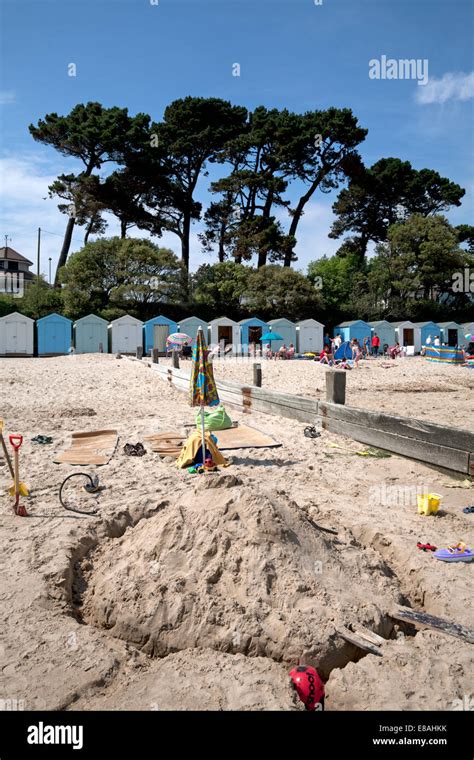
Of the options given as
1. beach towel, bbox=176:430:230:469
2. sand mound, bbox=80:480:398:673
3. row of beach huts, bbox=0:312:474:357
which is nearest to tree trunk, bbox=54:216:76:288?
row of beach huts, bbox=0:312:474:357

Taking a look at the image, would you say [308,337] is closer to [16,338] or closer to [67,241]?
[16,338]

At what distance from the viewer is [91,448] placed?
7270 millimetres

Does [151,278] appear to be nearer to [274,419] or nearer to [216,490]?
[274,419]

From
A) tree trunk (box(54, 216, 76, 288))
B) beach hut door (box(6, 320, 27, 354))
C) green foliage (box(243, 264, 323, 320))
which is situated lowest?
beach hut door (box(6, 320, 27, 354))

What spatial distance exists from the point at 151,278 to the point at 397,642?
3814cm

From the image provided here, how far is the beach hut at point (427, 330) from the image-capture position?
41625 millimetres

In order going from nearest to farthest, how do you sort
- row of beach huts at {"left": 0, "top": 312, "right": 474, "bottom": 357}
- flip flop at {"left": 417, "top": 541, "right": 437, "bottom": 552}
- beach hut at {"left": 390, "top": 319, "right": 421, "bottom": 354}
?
flip flop at {"left": 417, "top": 541, "right": 437, "bottom": 552}
row of beach huts at {"left": 0, "top": 312, "right": 474, "bottom": 357}
beach hut at {"left": 390, "top": 319, "right": 421, "bottom": 354}

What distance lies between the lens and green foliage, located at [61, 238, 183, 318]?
37.0m

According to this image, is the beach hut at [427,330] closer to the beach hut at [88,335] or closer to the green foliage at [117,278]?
the green foliage at [117,278]

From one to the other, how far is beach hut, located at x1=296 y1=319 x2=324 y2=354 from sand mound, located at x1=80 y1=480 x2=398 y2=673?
33.7 metres

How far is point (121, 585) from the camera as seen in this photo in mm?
3322

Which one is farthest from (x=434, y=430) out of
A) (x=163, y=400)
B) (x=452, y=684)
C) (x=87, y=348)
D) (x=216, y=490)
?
(x=87, y=348)

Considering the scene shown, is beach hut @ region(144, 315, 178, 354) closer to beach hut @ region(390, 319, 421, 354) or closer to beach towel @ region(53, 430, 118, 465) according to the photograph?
beach hut @ region(390, 319, 421, 354)
